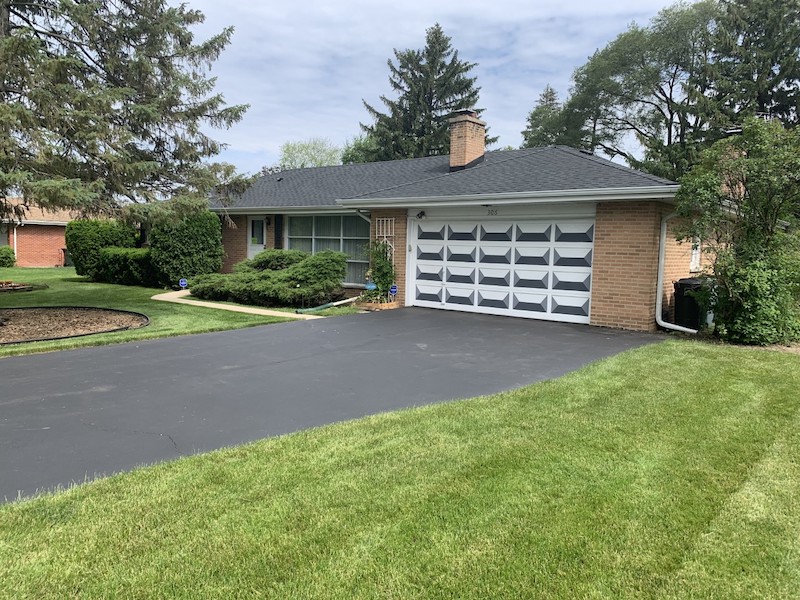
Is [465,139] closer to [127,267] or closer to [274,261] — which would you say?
[274,261]

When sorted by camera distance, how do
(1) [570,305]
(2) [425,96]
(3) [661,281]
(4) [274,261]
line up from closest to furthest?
1. (3) [661,281]
2. (1) [570,305]
3. (4) [274,261]
4. (2) [425,96]

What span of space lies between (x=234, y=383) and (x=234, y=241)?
505 inches

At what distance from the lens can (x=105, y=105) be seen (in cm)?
1052

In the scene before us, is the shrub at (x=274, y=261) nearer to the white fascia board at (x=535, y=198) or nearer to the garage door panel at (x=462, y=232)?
the white fascia board at (x=535, y=198)

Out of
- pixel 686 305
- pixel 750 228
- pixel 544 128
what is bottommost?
pixel 686 305

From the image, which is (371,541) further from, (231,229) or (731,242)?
(231,229)

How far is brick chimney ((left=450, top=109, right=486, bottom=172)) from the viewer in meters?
14.9

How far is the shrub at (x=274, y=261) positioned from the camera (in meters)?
14.7

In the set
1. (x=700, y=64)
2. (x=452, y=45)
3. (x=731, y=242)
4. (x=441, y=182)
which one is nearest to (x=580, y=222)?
(x=731, y=242)

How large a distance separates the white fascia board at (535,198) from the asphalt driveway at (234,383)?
2.39 metres

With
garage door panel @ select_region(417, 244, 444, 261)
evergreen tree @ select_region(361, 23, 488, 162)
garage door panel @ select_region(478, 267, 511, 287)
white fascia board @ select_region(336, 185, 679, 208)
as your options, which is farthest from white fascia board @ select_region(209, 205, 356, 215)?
evergreen tree @ select_region(361, 23, 488, 162)

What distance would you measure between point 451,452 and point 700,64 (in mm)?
33858

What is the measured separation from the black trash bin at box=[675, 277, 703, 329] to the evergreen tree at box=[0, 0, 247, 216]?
10447 millimetres

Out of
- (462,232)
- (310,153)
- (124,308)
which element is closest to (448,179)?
(462,232)
